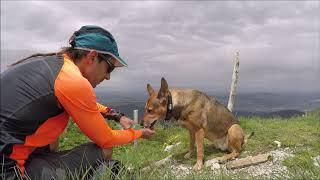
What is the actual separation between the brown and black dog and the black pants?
4079 millimetres

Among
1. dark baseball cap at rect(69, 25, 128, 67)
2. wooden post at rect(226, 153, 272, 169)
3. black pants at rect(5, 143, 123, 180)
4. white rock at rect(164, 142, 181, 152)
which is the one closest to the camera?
black pants at rect(5, 143, 123, 180)

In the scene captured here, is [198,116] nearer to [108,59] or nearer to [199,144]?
[199,144]

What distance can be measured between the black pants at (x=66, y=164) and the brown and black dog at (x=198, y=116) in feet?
13.4

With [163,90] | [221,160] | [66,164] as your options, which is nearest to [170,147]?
[221,160]

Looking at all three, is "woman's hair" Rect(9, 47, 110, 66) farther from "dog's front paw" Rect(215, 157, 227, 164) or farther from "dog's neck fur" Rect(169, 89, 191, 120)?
"dog's front paw" Rect(215, 157, 227, 164)

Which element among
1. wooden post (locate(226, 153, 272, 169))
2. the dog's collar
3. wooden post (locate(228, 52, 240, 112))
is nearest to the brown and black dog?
the dog's collar

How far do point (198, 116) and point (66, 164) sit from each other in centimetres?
518

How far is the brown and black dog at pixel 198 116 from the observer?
9530 millimetres

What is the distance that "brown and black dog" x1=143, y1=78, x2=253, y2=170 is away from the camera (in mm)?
9530

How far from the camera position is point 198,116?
9.92 m

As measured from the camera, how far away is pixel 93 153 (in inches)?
206

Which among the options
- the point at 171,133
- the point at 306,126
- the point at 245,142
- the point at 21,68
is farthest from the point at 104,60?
the point at 306,126

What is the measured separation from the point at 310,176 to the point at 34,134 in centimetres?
267

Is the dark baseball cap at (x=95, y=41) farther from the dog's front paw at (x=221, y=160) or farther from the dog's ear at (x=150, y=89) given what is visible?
the dog's front paw at (x=221, y=160)
